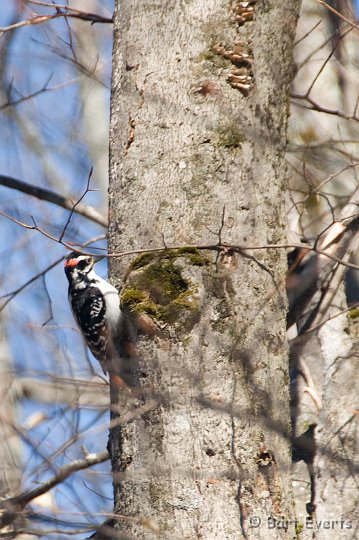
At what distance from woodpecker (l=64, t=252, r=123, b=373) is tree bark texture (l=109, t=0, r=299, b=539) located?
0.41 meters

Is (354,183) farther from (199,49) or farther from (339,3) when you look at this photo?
(199,49)

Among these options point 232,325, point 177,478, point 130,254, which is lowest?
point 177,478

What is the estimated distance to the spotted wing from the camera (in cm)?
419

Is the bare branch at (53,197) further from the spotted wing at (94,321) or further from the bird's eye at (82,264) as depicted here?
the bird's eye at (82,264)

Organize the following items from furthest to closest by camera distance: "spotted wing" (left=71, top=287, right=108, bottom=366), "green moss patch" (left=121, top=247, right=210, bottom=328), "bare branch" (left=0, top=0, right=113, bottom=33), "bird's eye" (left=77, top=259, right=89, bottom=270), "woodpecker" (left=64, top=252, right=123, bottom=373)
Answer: "bird's eye" (left=77, top=259, right=89, bottom=270)
"spotted wing" (left=71, top=287, right=108, bottom=366)
"bare branch" (left=0, top=0, right=113, bottom=33)
"woodpecker" (left=64, top=252, right=123, bottom=373)
"green moss patch" (left=121, top=247, right=210, bottom=328)

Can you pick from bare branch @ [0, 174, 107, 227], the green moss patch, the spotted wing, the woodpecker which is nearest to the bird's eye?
the woodpecker

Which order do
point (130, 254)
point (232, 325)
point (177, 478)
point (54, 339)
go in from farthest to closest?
point (54, 339)
point (130, 254)
point (232, 325)
point (177, 478)

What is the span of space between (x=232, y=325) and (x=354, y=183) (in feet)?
7.40

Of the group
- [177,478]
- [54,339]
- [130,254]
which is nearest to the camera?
[177,478]

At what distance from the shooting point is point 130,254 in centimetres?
307

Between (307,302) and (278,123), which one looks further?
(307,302)

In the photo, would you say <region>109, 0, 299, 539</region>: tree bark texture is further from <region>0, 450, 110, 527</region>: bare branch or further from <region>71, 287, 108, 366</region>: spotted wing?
<region>71, 287, 108, 366</region>: spotted wing

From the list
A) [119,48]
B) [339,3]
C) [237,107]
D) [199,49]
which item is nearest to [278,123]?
[237,107]

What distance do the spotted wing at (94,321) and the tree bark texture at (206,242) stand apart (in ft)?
3.24
